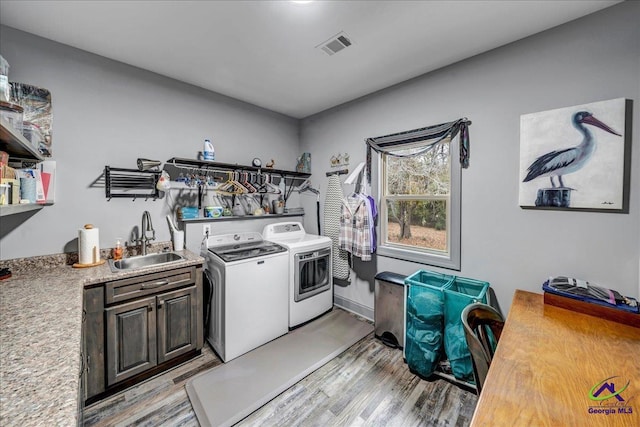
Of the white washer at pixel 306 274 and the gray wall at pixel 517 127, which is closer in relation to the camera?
the gray wall at pixel 517 127

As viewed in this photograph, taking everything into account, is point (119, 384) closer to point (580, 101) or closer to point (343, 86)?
point (343, 86)

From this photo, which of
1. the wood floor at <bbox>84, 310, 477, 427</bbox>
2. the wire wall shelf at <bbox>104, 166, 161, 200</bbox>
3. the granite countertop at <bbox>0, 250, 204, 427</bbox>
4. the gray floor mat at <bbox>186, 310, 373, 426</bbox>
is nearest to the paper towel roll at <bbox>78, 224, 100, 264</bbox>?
the granite countertop at <bbox>0, 250, 204, 427</bbox>

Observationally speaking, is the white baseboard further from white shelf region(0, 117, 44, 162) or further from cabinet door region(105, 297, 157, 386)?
white shelf region(0, 117, 44, 162)

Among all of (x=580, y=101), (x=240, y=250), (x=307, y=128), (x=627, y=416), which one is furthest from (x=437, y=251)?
(x=307, y=128)

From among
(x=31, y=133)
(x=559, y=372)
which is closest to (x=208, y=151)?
(x=31, y=133)

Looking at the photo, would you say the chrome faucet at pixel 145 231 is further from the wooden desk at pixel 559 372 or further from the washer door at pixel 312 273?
the wooden desk at pixel 559 372

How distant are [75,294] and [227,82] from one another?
2.35 metres

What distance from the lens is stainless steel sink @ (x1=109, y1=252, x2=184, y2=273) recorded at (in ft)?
7.15

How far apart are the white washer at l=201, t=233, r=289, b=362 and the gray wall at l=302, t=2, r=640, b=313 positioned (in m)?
1.39

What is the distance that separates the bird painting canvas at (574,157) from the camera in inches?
64.3

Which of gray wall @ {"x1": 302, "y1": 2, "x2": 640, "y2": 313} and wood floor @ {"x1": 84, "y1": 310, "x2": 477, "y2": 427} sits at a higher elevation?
gray wall @ {"x1": 302, "y1": 2, "x2": 640, "y2": 313}

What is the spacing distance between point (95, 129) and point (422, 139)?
3.12 metres

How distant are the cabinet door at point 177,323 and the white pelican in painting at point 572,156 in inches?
119

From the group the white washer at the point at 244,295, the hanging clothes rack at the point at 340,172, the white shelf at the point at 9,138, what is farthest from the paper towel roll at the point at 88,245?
the hanging clothes rack at the point at 340,172
